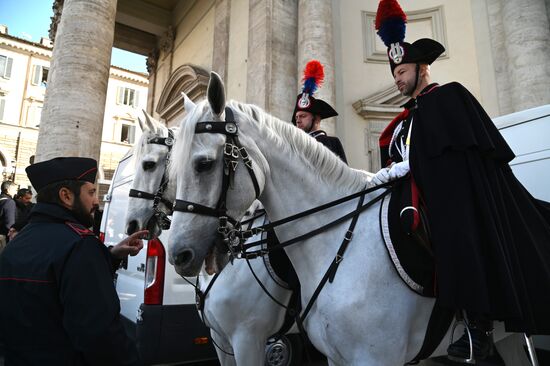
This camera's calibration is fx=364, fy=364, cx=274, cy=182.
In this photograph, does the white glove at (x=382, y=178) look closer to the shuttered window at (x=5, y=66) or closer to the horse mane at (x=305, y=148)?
the horse mane at (x=305, y=148)

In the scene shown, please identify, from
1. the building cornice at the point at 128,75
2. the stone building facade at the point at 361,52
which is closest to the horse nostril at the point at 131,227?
the stone building facade at the point at 361,52

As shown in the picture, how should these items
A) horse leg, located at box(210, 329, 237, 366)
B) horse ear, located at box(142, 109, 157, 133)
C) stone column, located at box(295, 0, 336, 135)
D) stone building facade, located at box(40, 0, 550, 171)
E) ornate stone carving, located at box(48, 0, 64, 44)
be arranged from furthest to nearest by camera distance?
ornate stone carving, located at box(48, 0, 64, 44), stone column, located at box(295, 0, 336, 135), stone building facade, located at box(40, 0, 550, 171), horse ear, located at box(142, 109, 157, 133), horse leg, located at box(210, 329, 237, 366)

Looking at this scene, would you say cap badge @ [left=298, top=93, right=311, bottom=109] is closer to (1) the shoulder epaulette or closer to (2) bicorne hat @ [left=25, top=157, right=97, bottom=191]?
(2) bicorne hat @ [left=25, top=157, right=97, bottom=191]

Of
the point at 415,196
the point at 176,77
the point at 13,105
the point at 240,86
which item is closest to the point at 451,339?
the point at 415,196

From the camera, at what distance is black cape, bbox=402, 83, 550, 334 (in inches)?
59.9

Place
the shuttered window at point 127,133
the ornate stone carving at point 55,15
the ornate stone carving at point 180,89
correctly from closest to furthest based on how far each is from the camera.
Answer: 1. the ornate stone carving at point 180,89
2. the ornate stone carving at point 55,15
3. the shuttered window at point 127,133

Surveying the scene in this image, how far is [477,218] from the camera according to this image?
1634 millimetres

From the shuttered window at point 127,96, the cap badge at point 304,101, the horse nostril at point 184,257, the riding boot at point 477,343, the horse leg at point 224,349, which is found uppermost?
the shuttered window at point 127,96

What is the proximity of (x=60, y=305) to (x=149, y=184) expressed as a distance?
1.90m

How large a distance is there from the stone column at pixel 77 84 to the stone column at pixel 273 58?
3.56 meters

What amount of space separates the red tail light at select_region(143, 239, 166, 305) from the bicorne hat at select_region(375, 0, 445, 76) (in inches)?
100

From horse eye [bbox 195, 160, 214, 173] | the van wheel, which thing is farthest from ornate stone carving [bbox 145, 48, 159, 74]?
horse eye [bbox 195, 160, 214, 173]

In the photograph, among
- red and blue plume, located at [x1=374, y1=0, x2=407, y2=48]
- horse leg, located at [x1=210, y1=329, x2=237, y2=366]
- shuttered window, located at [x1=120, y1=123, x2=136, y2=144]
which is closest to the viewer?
red and blue plume, located at [x1=374, y1=0, x2=407, y2=48]

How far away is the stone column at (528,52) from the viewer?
25.1 feet
